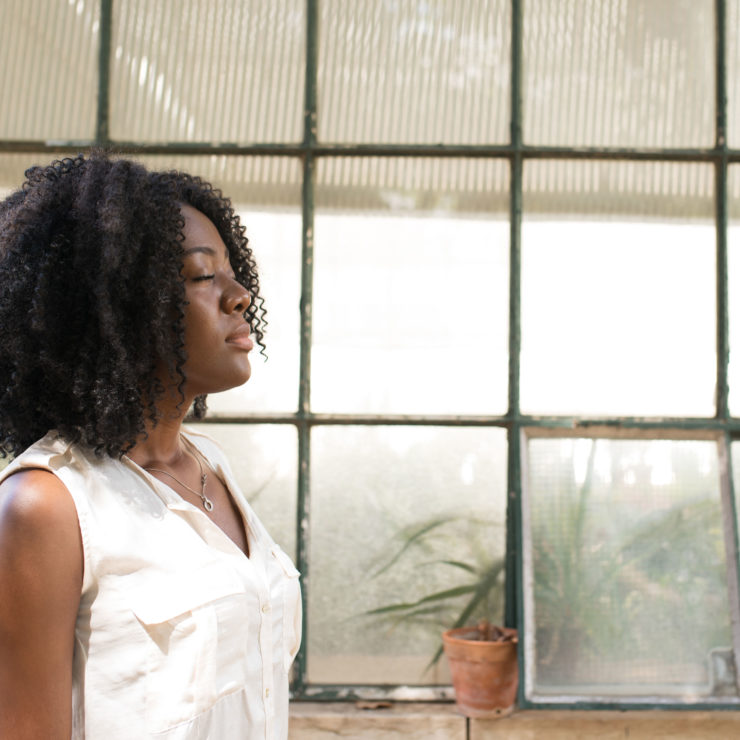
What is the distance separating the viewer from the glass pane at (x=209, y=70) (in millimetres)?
2289

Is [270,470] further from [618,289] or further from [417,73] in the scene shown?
[417,73]

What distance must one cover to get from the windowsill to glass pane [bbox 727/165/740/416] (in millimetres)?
861

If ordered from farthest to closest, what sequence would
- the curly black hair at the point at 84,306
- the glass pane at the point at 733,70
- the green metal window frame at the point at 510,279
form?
1. the glass pane at the point at 733,70
2. the green metal window frame at the point at 510,279
3. the curly black hair at the point at 84,306

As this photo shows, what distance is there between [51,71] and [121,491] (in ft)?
5.89

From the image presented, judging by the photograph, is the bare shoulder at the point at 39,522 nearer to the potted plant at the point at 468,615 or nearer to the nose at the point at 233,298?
the nose at the point at 233,298

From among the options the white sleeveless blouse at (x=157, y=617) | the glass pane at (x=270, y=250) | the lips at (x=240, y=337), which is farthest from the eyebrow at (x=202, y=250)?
the glass pane at (x=270, y=250)

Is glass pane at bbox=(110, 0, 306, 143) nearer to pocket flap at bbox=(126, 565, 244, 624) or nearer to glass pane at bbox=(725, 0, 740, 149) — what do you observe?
glass pane at bbox=(725, 0, 740, 149)

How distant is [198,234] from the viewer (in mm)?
1226

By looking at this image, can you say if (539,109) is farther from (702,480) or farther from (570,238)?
(702,480)

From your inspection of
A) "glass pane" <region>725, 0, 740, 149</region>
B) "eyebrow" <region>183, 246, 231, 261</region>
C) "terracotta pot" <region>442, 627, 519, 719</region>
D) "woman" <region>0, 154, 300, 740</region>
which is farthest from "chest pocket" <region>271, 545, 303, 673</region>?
"glass pane" <region>725, 0, 740, 149</region>

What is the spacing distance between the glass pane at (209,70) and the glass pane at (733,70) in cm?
127

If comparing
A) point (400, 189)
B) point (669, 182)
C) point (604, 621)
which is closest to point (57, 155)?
point (400, 189)

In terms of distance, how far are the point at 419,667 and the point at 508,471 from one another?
0.61 m

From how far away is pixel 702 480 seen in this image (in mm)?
2162
